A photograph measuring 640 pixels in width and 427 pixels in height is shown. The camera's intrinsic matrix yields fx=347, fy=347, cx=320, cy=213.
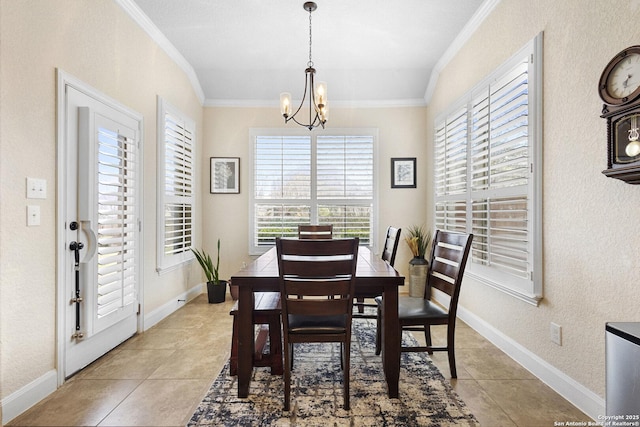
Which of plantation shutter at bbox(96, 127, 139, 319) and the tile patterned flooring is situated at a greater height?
plantation shutter at bbox(96, 127, 139, 319)

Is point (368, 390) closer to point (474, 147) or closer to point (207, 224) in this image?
point (474, 147)

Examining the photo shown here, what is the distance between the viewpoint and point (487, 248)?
2.93m

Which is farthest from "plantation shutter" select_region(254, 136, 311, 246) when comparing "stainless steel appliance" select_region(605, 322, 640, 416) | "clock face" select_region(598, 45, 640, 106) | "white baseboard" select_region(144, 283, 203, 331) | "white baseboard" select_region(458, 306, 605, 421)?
"stainless steel appliance" select_region(605, 322, 640, 416)

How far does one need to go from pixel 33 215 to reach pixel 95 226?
18.5 inches

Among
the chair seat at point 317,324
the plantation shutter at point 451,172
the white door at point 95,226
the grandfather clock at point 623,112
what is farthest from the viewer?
the plantation shutter at point 451,172

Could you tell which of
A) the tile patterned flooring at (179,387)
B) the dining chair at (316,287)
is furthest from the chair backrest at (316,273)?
the tile patterned flooring at (179,387)

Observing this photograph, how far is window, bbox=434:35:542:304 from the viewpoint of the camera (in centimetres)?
232

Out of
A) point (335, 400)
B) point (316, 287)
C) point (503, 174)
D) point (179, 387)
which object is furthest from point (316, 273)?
point (503, 174)

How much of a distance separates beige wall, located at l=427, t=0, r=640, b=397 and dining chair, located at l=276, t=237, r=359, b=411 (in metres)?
1.27

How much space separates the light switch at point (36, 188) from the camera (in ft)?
6.41

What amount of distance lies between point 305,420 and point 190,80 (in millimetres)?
3916

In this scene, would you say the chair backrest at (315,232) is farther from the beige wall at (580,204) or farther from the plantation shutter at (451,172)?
the beige wall at (580,204)

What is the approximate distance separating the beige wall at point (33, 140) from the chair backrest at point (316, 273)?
143cm

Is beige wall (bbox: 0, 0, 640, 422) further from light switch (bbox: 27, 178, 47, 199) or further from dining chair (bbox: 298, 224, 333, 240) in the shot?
dining chair (bbox: 298, 224, 333, 240)
